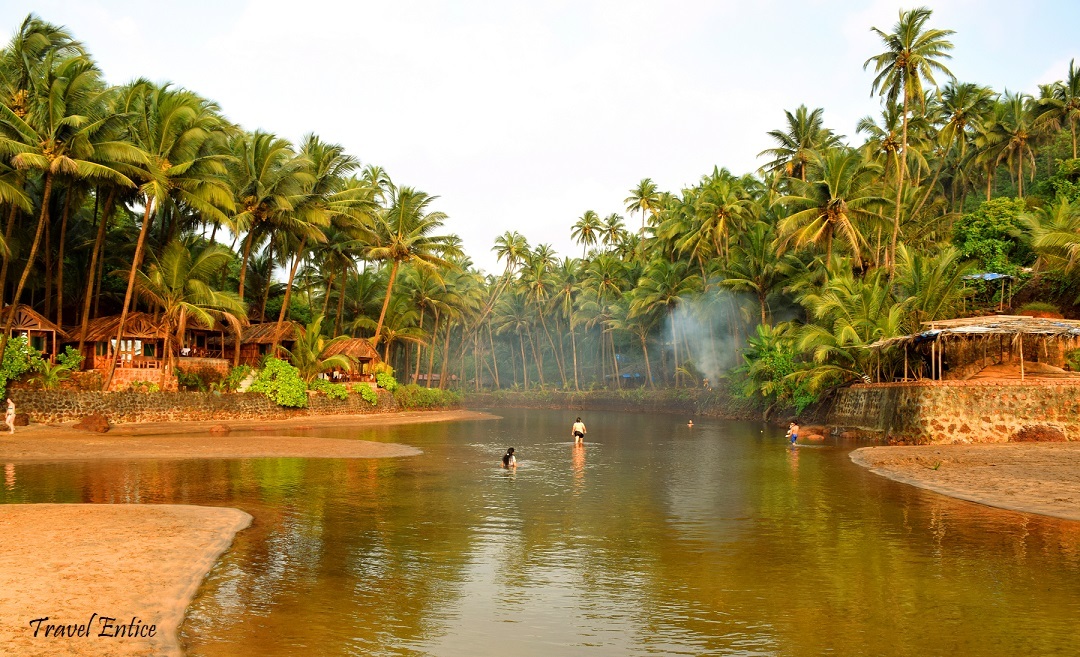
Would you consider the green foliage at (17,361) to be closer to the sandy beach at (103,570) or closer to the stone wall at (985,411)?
the sandy beach at (103,570)

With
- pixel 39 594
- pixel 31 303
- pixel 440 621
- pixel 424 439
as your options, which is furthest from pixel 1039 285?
pixel 31 303

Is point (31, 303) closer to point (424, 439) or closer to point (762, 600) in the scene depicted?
point (424, 439)

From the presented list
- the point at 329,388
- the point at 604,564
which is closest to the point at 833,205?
the point at 329,388

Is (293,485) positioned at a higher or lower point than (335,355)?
lower

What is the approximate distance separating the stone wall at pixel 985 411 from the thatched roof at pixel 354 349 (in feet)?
108

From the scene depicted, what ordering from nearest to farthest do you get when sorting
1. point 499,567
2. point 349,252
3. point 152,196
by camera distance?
1. point 499,567
2. point 152,196
3. point 349,252

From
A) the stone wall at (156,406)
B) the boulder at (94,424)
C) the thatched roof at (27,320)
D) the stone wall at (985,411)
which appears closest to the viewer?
the stone wall at (985,411)

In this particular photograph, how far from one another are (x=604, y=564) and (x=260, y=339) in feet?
129

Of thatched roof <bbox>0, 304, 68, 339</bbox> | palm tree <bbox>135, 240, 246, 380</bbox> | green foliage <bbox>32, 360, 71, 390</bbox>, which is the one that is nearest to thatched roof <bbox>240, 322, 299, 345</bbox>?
palm tree <bbox>135, 240, 246, 380</bbox>

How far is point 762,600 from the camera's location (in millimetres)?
11570

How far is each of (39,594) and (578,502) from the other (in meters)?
12.0

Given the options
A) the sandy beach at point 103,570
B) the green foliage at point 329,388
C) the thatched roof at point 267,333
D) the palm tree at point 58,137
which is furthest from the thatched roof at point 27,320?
the sandy beach at point 103,570

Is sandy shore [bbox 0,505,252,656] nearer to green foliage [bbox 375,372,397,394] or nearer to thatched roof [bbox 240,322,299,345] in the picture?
thatched roof [bbox 240,322,299,345]

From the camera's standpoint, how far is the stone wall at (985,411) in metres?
31.2
